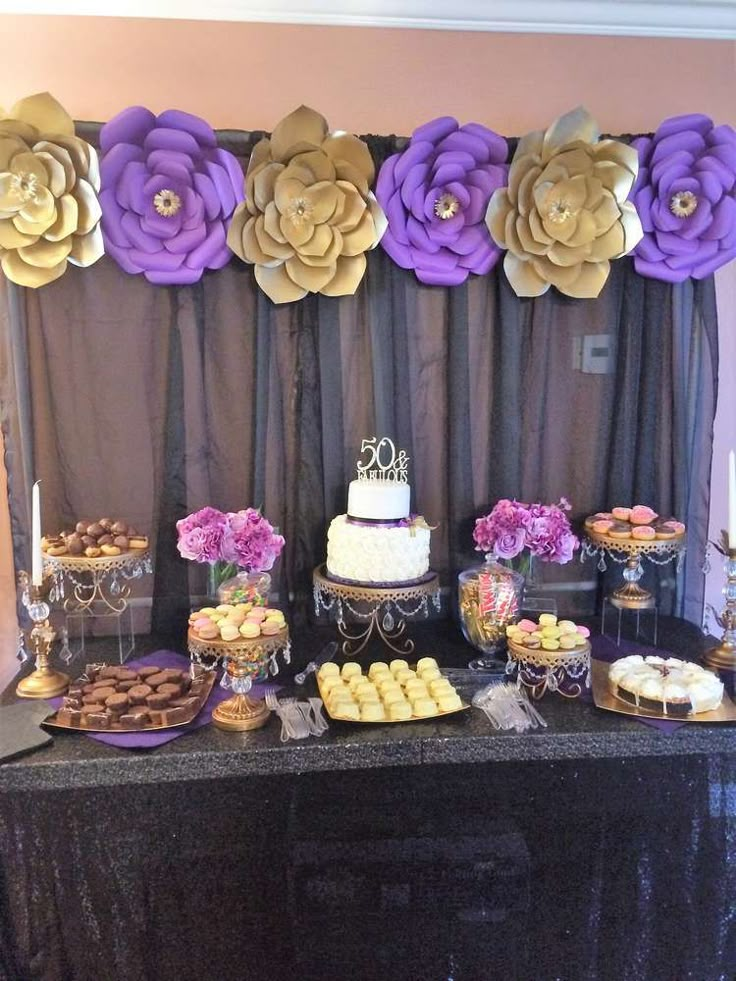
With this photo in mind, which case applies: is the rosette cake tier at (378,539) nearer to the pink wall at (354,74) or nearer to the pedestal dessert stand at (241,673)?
the pedestal dessert stand at (241,673)

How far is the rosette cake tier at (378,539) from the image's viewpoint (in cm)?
156

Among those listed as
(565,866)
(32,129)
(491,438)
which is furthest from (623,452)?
(32,129)

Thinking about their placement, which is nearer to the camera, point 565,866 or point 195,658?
point 565,866

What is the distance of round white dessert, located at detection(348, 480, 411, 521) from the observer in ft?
5.21

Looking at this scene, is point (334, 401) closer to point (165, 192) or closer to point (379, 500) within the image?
point (379, 500)

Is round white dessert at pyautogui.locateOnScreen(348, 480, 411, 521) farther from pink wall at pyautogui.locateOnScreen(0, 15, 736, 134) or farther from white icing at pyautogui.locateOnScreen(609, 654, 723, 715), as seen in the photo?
pink wall at pyautogui.locateOnScreen(0, 15, 736, 134)

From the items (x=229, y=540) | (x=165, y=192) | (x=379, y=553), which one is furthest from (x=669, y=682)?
(x=165, y=192)

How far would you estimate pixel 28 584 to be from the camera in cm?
146

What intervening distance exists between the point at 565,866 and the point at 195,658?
0.82 metres

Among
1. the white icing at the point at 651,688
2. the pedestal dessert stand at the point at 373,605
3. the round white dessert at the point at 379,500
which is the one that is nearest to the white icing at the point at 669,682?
the white icing at the point at 651,688

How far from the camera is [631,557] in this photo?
5.66 ft

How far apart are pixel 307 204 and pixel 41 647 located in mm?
1044

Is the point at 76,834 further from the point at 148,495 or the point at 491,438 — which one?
the point at 491,438

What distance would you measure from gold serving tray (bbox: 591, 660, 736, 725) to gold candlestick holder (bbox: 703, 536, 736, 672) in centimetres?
12
